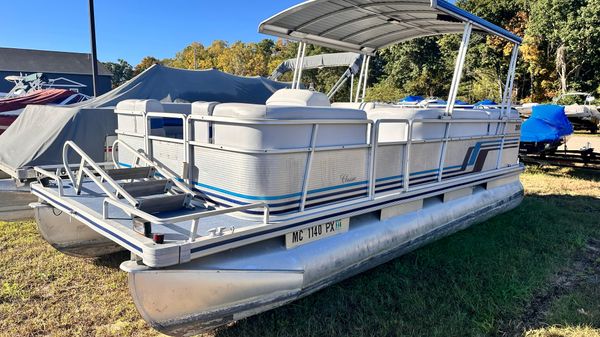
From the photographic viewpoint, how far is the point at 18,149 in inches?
217

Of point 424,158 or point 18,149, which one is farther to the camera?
point 18,149

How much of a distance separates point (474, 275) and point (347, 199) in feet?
5.16

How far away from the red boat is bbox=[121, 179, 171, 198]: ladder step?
21.1 ft

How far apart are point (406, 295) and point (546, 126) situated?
772 centimetres

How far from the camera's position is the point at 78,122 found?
5402mm

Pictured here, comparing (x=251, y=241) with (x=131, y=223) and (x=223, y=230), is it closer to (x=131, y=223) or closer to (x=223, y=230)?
(x=223, y=230)

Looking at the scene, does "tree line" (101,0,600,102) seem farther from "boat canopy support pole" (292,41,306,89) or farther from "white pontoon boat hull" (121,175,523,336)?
"white pontoon boat hull" (121,175,523,336)

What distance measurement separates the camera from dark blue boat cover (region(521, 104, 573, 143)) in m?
9.49

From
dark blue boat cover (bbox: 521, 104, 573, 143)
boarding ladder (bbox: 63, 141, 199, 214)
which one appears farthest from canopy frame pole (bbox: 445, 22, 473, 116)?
dark blue boat cover (bbox: 521, 104, 573, 143)

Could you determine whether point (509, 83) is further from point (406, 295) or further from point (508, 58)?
point (508, 58)

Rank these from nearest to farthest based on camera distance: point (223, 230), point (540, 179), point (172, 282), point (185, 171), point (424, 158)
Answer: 1. point (172, 282)
2. point (223, 230)
3. point (185, 171)
4. point (424, 158)
5. point (540, 179)

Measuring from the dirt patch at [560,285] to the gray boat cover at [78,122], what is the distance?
5011 mm

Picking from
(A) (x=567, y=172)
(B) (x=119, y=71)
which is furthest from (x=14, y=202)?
(B) (x=119, y=71)

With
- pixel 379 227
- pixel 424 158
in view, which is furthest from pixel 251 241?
pixel 424 158
